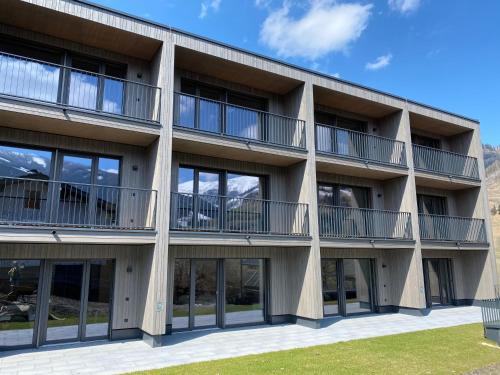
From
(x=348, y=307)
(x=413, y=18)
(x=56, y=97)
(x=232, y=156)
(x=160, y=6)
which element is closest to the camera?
(x=56, y=97)

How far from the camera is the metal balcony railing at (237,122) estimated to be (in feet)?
39.3

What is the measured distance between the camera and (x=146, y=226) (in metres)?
10.5

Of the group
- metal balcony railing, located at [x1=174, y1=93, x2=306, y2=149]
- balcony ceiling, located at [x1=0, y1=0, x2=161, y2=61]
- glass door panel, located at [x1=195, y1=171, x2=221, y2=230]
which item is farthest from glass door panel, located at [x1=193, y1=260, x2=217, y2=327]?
balcony ceiling, located at [x1=0, y1=0, x2=161, y2=61]

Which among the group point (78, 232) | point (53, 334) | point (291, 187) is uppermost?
point (291, 187)

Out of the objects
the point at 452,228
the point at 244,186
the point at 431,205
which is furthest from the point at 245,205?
the point at 452,228

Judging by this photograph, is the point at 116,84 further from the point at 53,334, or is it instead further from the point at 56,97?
the point at 53,334

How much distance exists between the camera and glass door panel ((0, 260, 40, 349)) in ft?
29.9

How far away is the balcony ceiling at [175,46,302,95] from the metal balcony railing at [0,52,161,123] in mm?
1516

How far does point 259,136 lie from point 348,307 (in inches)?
297

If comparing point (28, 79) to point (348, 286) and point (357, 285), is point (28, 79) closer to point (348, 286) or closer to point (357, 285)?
point (348, 286)

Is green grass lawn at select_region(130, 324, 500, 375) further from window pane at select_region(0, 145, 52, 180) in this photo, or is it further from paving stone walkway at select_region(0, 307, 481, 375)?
window pane at select_region(0, 145, 52, 180)

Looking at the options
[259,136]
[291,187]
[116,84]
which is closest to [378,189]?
[291,187]

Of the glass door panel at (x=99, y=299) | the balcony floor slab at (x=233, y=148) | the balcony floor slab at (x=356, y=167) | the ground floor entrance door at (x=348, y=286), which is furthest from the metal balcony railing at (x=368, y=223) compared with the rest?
the glass door panel at (x=99, y=299)

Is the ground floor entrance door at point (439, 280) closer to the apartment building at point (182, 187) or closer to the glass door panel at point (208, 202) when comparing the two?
the apartment building at point (182, 187)
